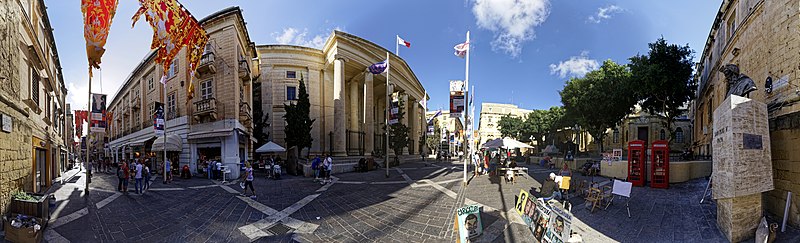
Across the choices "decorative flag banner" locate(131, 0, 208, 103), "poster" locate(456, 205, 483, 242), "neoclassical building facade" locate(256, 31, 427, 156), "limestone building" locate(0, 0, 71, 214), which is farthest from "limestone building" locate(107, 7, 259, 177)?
"poster" locate(456, 205, 483, 242)

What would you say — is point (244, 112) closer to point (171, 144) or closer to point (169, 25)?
point (171, 144)

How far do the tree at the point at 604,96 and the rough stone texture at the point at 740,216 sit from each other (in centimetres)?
1821

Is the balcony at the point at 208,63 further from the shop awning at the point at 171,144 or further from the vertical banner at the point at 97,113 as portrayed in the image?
the vertical banner at the point at 97,113

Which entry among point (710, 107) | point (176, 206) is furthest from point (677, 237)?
point (710, 107)

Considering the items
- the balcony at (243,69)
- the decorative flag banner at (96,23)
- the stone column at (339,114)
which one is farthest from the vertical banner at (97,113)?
the stone column at (339,114)

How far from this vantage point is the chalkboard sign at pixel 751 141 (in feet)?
20.2

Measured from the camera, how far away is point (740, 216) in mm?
5992

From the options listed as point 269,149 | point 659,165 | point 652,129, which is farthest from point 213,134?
point 652,129

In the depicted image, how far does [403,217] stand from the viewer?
26.0 ft

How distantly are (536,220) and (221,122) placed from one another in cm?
1890

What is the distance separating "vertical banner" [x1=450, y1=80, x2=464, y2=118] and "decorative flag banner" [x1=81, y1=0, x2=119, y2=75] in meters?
12.6

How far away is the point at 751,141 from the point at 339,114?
24.0 m

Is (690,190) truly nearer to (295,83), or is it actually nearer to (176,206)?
(176,206)

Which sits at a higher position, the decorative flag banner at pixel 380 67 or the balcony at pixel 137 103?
the decorative flag banner at pixel 380 67
